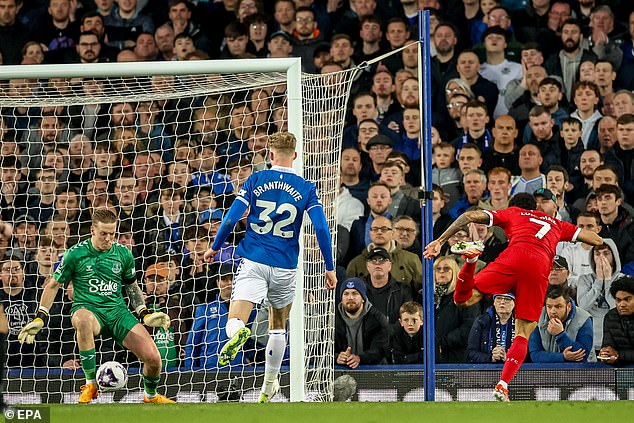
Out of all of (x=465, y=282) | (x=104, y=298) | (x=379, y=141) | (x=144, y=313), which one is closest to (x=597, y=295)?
(x=465, y=282)

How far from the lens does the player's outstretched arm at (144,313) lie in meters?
7.59

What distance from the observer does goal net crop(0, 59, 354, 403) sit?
8445mm

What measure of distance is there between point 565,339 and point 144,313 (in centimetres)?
364

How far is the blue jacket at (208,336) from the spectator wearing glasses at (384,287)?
4.08 feet

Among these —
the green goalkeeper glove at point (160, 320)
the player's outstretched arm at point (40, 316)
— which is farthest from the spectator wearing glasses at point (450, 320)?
the player's outstretched arm at point (40, 316)

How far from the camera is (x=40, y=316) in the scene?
777 centimetres

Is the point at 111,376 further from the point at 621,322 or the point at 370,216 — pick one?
the point at 621,322

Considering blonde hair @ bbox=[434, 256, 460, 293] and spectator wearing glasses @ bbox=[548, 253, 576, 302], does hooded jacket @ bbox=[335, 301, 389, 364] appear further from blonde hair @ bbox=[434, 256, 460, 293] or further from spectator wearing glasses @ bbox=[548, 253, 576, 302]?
spectator wearing glasses @ bbox=[548, 253, 576, 302]

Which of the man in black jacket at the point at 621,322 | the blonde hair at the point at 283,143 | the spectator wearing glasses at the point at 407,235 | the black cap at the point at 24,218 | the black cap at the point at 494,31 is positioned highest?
the black cap at the point at 494,31

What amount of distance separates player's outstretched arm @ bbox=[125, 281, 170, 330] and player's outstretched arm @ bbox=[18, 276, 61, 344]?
0.58 meters

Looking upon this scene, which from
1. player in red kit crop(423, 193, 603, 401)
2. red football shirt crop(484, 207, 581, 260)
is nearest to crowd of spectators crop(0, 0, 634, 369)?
player in red kit crop(423, 193, 603, 401)

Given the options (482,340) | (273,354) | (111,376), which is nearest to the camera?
(273,354)

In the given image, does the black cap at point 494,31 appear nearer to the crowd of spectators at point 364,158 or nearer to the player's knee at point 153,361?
the crowd of spectators at point 364,158

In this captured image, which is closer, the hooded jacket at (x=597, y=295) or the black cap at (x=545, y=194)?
the hooded jacket at (x=597, y=295)
